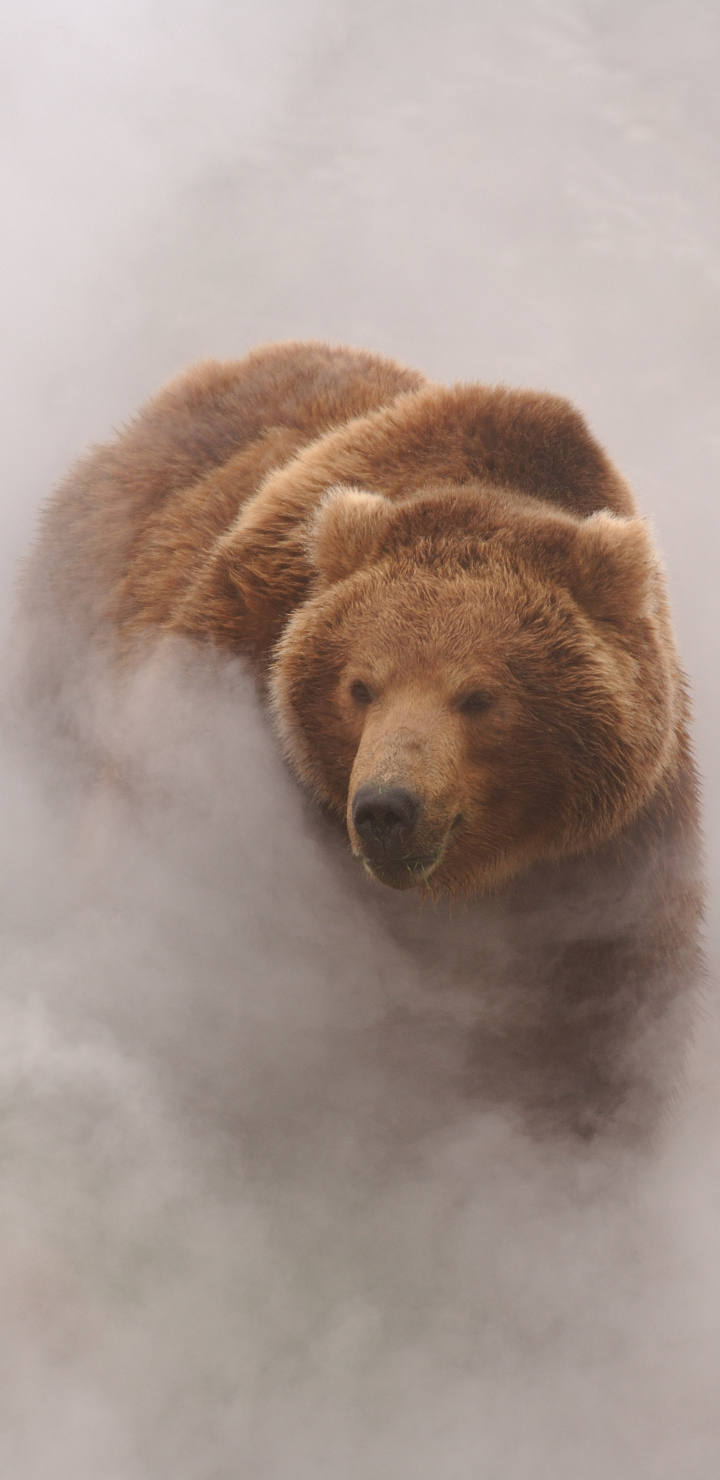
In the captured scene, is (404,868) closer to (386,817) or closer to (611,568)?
(386,817)

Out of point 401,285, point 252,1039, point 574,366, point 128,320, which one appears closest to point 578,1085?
point 252,1039

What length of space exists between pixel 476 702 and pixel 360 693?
26 cm

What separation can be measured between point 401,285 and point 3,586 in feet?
5.97

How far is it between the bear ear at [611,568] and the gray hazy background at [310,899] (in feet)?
2.83

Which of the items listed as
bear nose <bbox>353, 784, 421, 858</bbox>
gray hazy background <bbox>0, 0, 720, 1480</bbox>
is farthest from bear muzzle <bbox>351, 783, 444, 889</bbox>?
gray hazy background <bbox>0, 0, 720, 1480</bbox>

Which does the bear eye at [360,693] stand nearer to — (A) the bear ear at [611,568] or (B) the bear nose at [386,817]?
(B) the bear nose at [386,817]

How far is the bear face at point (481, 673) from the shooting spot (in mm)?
2840

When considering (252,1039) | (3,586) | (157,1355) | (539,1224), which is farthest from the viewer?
(3,586)

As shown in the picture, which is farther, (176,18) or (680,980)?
(176,18)

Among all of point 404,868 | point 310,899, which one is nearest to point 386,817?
point 404,868

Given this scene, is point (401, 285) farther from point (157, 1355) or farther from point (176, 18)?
point (157, 1355)

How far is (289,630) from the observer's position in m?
3.16

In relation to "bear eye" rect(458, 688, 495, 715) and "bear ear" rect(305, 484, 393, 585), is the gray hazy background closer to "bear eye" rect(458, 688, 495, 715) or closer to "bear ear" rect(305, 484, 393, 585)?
"bear ear" rect(305, 484, 393, 585)

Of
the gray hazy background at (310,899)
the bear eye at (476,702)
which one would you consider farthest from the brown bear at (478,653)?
the gray hazy background at (310,899)
